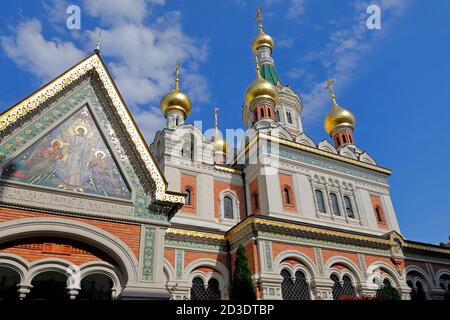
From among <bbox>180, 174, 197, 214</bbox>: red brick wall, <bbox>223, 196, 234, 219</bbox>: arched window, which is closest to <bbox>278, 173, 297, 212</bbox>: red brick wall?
<bbox>223, 196, 234, 219</bbox>: arched window

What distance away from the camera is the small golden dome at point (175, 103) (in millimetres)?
22062

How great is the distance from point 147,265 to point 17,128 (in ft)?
12.5

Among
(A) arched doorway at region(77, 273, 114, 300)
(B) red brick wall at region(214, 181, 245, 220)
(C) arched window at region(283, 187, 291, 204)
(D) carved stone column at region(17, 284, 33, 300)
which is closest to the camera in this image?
(D) carved stone column at region(17, 284, 33, 300)

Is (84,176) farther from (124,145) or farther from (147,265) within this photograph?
(147,265)

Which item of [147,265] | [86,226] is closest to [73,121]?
[86,226]

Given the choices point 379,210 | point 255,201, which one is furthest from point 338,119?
point 255,201

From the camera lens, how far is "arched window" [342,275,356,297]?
14.1 metres

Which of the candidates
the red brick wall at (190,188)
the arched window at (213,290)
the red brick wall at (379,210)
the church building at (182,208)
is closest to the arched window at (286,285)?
the church building at (182,208)

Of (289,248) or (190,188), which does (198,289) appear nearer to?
(289,248)

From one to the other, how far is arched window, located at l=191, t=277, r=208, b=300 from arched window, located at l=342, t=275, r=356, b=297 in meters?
5.37

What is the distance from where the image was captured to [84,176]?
7570 millimetres

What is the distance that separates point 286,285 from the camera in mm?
12961

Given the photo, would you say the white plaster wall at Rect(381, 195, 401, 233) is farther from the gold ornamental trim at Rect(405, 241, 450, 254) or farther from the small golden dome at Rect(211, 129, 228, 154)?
the small golden dome at Rect(211, 129, 228, 154)

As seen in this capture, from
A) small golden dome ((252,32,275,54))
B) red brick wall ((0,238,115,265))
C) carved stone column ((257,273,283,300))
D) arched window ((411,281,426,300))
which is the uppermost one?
small golden dome ((252,32,275,54))
